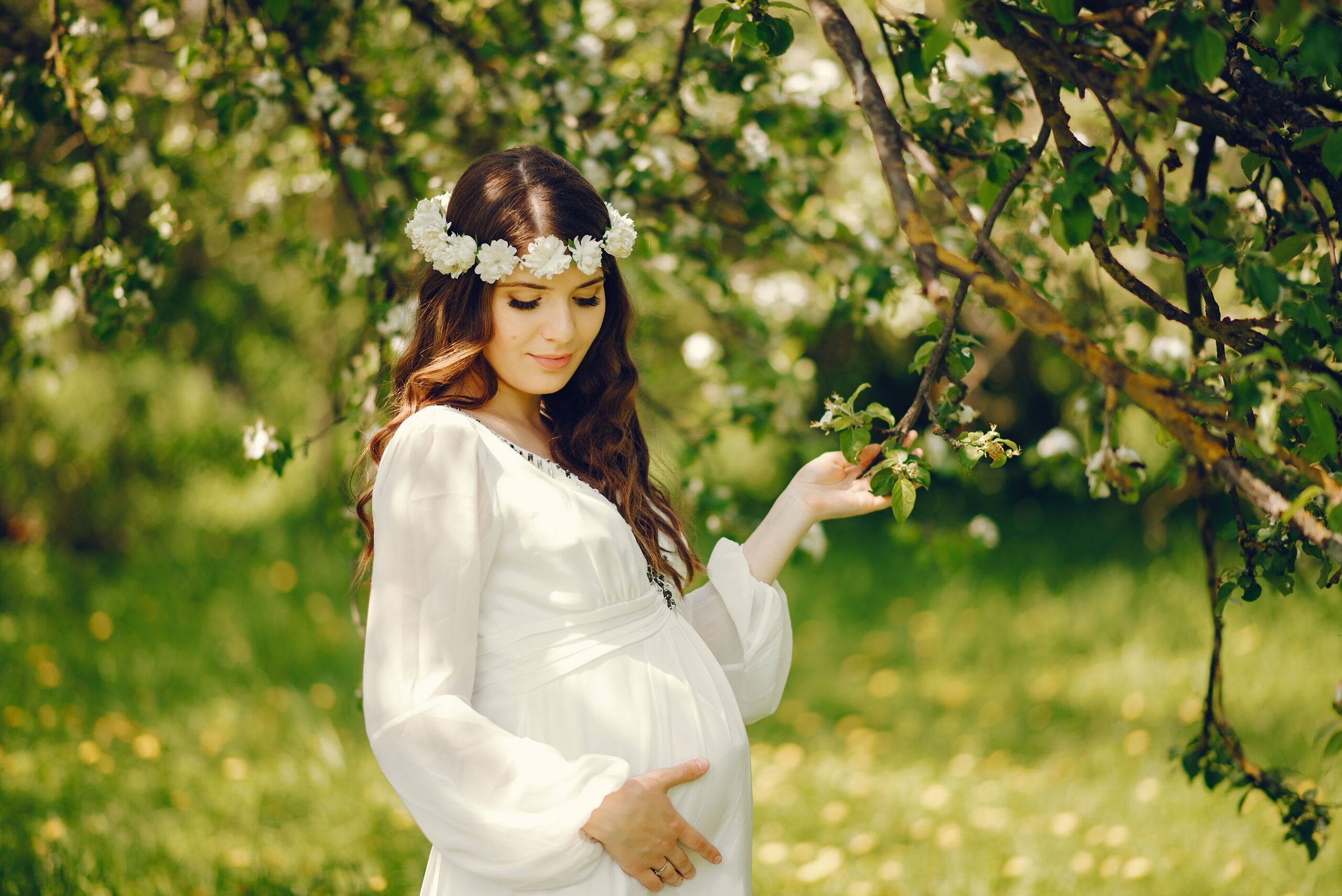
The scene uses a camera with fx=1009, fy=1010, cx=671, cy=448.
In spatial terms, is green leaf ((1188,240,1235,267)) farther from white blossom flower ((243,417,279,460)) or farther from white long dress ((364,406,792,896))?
white blossom flower ((243,417,279,460))

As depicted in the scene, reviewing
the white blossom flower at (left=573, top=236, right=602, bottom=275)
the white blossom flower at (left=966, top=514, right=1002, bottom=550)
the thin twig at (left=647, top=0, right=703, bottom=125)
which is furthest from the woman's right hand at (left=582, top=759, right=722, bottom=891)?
the thin twig at (left=647, top=0, right=703, bottom=125)

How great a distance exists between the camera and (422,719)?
4.50ft

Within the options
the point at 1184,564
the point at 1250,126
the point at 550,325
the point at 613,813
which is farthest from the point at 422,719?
the point at 1184,564

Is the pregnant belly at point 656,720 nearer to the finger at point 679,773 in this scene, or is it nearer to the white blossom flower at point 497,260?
the finger at point 679,773

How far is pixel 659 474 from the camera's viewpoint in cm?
264

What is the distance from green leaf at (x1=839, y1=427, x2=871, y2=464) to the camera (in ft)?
4.67

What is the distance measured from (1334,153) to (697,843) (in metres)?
1.25

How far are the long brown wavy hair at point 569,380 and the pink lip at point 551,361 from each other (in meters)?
0.09

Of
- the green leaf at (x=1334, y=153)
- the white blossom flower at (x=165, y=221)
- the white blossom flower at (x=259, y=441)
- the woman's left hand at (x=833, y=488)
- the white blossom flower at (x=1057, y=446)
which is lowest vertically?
the white blossom flower at (x=259, y=441)

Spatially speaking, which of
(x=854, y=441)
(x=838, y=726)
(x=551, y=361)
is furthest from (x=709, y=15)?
(x=838, y=726)

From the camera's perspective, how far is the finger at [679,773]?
144cm

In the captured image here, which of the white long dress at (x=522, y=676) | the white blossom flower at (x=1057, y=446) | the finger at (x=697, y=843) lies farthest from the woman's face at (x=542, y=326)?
the white blossom flower at (x=1057, y=446)

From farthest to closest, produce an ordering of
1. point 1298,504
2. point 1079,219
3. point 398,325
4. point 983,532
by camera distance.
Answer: point 983,532 < point 398,325 < point 1079,219 < point 1298,504

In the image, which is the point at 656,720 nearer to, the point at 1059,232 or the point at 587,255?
the point at 587,255
